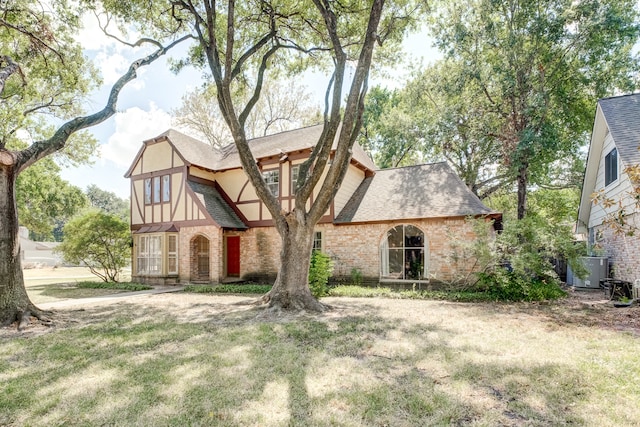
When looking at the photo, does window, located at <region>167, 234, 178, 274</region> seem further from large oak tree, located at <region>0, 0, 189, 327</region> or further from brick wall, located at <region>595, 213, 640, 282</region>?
brick wall, located at <region>595, 213, 640, 282</region>

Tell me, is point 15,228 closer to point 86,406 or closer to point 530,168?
point 86,406

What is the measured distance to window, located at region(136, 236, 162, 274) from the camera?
16.2 metres

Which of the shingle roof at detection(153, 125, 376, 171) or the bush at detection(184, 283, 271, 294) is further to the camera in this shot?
the shingle roof at detection(153, 125, 376, 171)

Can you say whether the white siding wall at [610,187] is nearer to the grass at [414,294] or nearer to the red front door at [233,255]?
the grass at [414,294]

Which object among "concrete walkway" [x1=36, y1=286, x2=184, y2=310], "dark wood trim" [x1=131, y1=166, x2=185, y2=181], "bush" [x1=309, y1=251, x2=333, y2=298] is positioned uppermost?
"dark wood trim" [x1=131, y1=166, x2=185, y2=181]

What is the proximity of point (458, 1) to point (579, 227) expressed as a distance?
40.7ft

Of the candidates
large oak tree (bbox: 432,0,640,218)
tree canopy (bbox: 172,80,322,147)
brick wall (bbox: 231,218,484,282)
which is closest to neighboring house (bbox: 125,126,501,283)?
brick wall (bbox: 231,218,484,282)

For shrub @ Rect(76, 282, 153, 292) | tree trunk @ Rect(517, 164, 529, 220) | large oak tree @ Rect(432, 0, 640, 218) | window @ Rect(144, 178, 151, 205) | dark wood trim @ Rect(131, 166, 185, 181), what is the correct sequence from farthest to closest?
window @ Rect(144, 178, 151, 205), dark wood trim @ Rect(131, 166, 185, 181), tree trunk @ Rect(517, 164, 529, 220), shrub @ Rect(76, 282, 153, 292), large oak tree @ Rect(432, 0, 640, 218)

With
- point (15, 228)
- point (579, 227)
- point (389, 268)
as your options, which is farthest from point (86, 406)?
point (579, 227)

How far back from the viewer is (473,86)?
16484 mm

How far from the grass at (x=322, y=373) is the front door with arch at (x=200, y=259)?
27.6 feet

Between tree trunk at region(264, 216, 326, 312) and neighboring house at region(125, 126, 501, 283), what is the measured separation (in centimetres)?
483

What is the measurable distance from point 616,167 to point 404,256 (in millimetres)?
7808

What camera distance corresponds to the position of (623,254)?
11125 mm
